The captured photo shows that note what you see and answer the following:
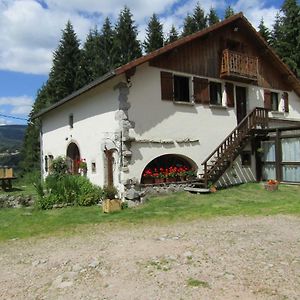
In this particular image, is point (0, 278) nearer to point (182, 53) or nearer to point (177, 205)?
point (177, 205)

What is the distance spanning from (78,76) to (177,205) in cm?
2686

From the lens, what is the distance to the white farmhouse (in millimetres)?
14391

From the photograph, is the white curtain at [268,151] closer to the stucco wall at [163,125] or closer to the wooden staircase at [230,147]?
the wooden staircase at [230,147]

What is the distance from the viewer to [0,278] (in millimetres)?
5891

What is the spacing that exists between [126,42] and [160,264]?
111 feet

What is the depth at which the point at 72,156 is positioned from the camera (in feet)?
62.8

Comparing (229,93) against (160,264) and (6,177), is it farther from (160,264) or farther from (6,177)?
(160,264)

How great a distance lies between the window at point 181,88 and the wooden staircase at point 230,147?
8.51 feet

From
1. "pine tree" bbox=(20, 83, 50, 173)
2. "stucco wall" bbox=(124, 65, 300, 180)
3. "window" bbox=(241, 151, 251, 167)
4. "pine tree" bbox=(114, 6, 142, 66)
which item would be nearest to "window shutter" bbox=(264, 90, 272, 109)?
"window" bbox=(241, 151, 251, 167)

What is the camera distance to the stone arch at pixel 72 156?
18.6 m

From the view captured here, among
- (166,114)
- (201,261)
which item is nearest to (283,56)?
(166,114)

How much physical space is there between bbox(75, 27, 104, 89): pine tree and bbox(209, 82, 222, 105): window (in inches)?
826

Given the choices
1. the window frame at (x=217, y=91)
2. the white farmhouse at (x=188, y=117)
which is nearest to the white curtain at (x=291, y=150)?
the white farmhouse at (x=188, y=117)

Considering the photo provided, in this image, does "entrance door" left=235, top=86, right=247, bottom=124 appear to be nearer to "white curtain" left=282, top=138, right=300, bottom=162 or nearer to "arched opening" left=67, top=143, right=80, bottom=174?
"white curtain" left=282, top=138, right=300, bottom=162
